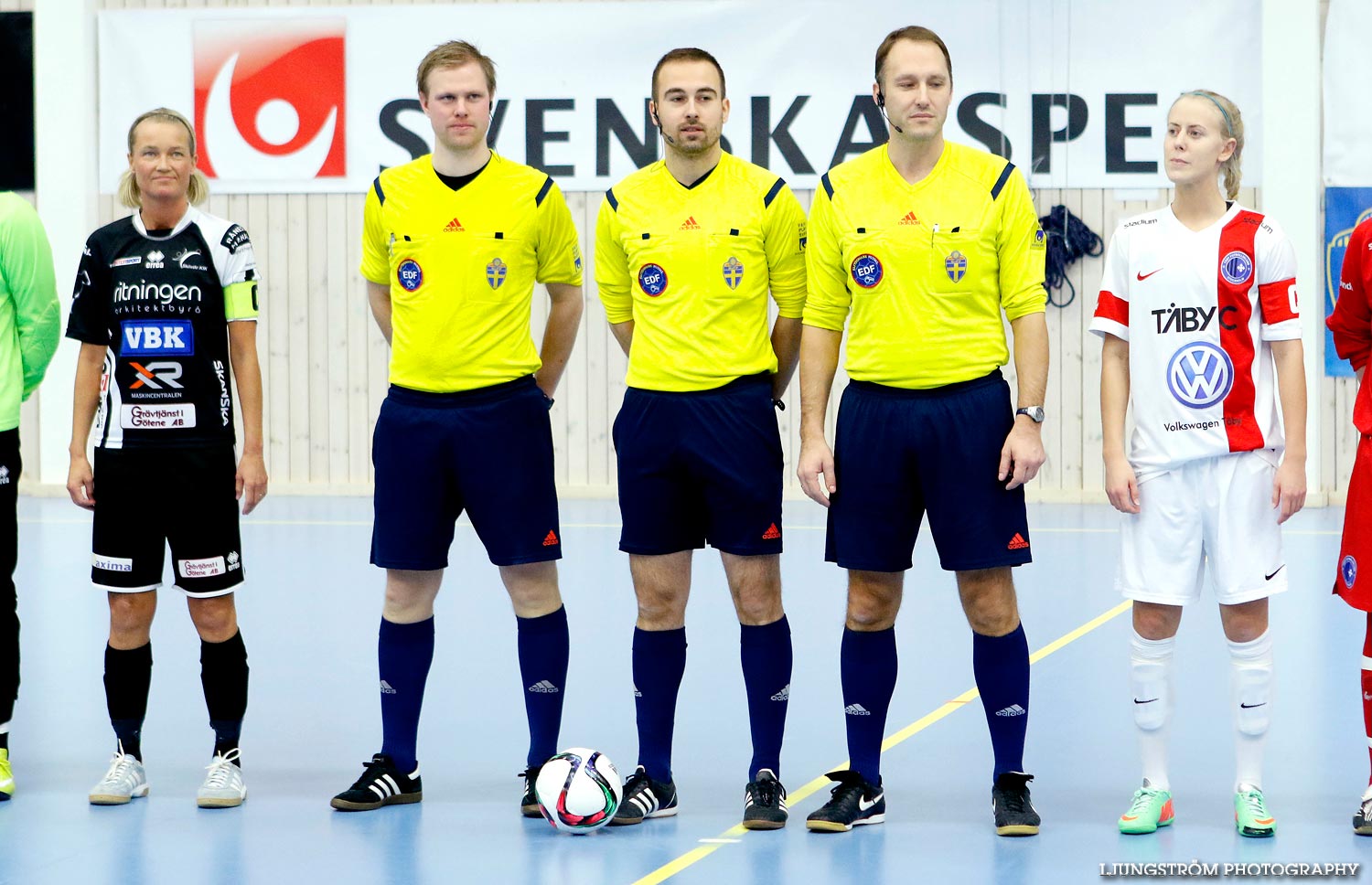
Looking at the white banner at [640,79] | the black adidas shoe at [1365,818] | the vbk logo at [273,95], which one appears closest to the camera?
the black adidas shoe at [1365,818]

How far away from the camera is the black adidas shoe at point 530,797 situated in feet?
13.2

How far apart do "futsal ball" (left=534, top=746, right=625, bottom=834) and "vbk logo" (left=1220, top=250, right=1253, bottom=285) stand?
6.21 ft

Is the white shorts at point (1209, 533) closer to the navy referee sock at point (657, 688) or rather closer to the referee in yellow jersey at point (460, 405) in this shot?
the navy referee sock at point (657, 688)

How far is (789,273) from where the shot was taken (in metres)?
4.02

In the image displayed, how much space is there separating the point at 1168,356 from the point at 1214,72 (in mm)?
7477

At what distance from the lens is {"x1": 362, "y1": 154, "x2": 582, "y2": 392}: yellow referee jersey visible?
4.06 metres

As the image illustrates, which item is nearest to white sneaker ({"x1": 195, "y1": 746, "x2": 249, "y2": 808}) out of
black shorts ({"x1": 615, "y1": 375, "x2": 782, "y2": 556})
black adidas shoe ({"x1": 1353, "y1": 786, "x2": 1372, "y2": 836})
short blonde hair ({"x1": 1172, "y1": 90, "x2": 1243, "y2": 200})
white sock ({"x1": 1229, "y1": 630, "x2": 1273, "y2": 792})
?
black shorts ({"x1": 615, "y1": 375, "x2": 782, "y2": 556})

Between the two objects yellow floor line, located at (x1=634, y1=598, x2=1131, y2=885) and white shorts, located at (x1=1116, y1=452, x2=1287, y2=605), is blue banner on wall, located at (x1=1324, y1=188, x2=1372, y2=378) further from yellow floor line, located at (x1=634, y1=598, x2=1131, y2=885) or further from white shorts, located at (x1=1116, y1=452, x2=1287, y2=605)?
white shorts, located at (x1=1116, y1=452, x2=1287, y2=605)

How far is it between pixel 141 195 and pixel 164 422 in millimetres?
626

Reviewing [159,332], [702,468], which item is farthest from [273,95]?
[702,468]

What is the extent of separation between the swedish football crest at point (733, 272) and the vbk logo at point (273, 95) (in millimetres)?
8180

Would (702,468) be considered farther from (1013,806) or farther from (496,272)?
(1013,806)

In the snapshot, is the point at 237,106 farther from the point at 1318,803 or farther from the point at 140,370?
the point at 1318,803

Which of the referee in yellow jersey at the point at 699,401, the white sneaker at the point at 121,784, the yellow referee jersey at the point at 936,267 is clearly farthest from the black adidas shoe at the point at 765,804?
the white sneaker at the point at 121,784
